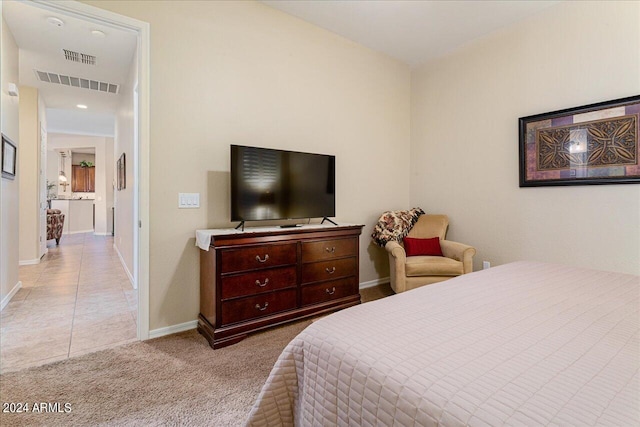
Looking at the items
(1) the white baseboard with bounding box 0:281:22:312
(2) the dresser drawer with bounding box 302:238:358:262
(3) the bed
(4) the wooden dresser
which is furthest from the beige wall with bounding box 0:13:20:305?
(3) the bed

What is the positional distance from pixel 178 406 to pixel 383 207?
305 centimetres

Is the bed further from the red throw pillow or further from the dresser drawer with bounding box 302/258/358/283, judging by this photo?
the red throw pillow

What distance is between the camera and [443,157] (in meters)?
3.88

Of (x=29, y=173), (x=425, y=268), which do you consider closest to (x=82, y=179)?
(x=29, y=173)

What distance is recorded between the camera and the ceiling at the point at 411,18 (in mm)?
2881

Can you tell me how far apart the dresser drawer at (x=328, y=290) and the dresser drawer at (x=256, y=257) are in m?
0.34

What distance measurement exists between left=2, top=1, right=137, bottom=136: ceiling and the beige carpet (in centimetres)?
235

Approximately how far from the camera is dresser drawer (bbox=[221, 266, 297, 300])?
224 centimetres

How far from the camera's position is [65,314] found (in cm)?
282

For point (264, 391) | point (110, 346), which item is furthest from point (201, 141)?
point (264, 391)

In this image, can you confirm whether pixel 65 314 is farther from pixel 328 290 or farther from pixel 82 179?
pixel 82 179

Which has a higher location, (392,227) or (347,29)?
(347,29)

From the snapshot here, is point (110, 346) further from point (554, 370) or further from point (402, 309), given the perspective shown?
point (554, 370)

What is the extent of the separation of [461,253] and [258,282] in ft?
6.78
